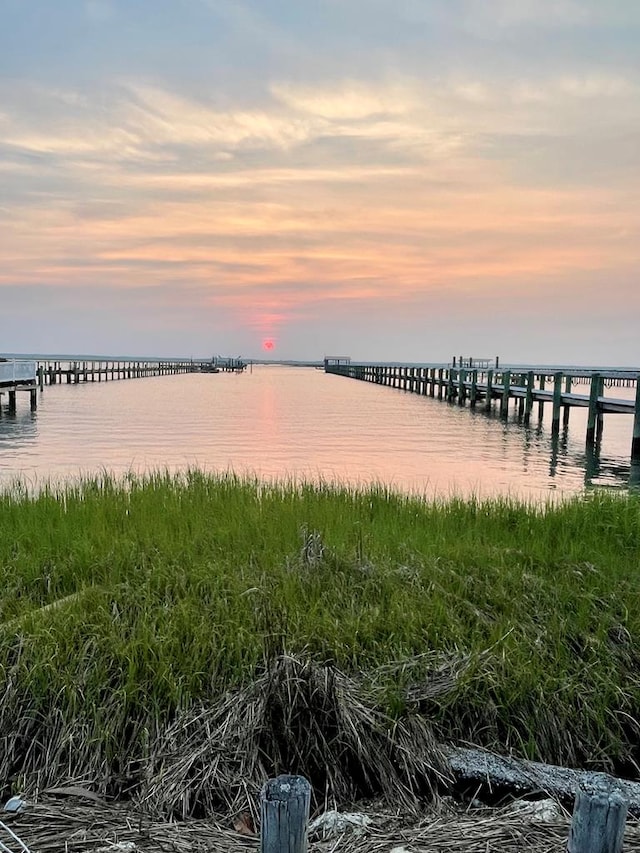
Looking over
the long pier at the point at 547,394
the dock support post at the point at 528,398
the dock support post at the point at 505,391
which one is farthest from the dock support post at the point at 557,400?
the dock support post at the point at 505,391

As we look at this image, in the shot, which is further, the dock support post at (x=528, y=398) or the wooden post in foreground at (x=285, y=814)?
the dock support post at (x=528, y=398)

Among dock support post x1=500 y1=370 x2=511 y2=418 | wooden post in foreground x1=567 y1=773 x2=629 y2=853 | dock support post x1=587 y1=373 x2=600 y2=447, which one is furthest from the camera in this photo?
dock support post x1=500 y1=370 x2=511 y2=418

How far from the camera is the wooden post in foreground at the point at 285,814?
2.05 meters

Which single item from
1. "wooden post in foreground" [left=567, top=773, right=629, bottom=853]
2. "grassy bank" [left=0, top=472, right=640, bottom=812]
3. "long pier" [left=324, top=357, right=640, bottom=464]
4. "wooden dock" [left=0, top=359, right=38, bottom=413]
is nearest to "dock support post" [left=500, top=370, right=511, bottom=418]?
"long pier" [left=324, top=357, right=640, bottom=464]

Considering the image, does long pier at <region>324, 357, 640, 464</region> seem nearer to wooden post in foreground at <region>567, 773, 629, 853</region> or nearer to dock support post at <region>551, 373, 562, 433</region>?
dock support post at <region>551, 373, 562, 433</region>

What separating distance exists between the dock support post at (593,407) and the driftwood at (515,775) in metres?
19.5

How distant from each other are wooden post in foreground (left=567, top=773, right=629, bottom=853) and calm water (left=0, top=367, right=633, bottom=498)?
25.8 ft

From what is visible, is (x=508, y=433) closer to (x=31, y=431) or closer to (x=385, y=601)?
(x=31, y=431)

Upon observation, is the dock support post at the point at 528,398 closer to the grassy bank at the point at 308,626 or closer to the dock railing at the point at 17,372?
the grassy bank at the point at 308,626

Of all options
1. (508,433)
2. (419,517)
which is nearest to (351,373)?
(508,433)

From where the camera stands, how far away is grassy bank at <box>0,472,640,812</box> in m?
3.81

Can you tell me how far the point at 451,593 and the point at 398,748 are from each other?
5.62 feet

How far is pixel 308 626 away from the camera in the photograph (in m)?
4.46

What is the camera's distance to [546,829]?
292 centimetres
